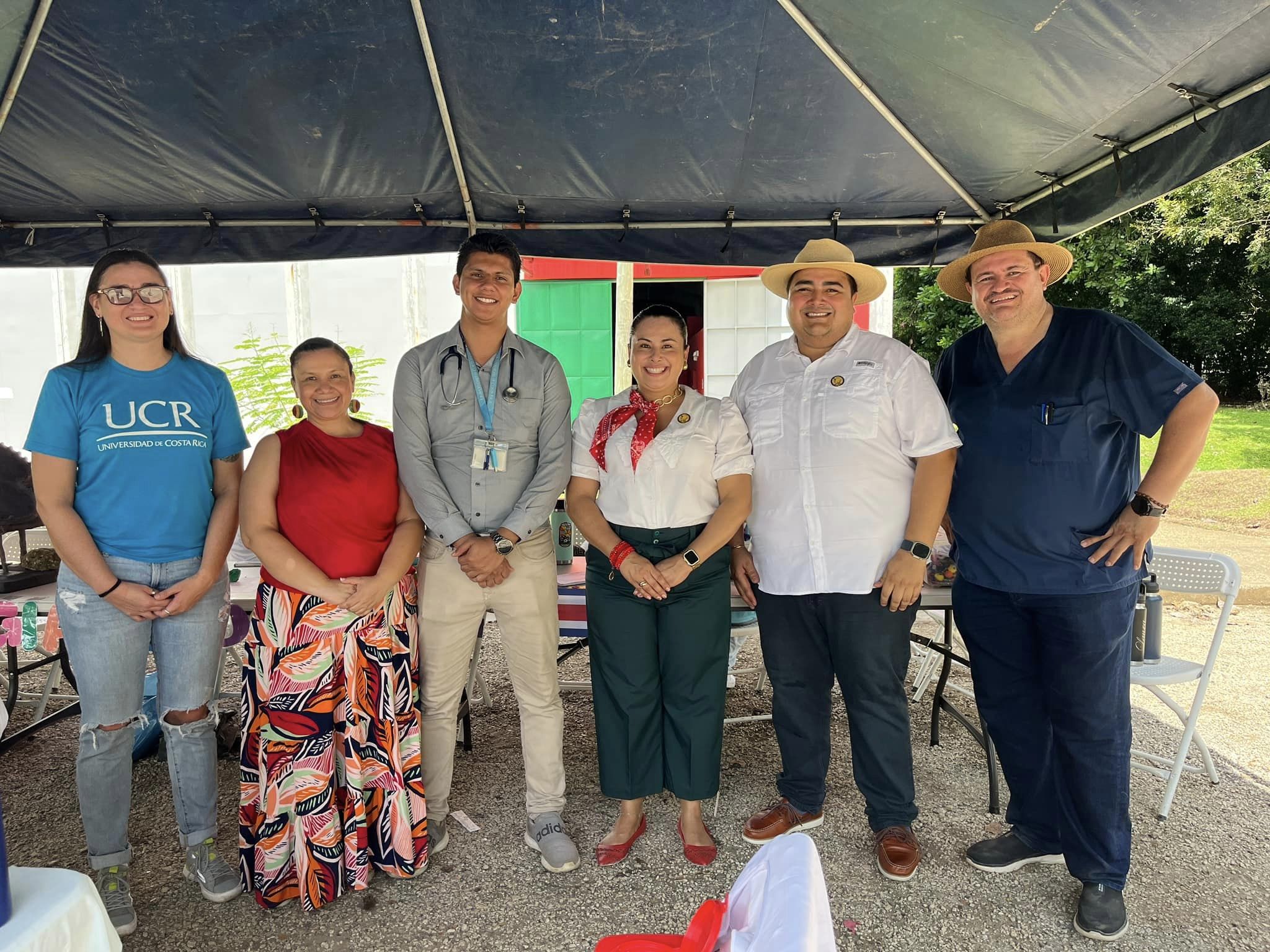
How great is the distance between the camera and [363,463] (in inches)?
104

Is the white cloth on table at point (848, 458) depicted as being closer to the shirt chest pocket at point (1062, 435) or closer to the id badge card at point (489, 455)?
the shirt chest pocket at point (1062, 435)

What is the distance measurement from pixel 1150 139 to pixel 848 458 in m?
1.78

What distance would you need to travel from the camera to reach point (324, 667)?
252 cm

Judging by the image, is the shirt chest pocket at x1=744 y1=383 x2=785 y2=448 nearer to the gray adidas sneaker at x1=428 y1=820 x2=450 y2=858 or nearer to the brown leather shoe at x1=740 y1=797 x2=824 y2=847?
the brown leather shoe at x1=740 y1=797 x2=824 y2=847

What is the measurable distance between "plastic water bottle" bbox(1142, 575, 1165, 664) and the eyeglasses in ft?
12.2

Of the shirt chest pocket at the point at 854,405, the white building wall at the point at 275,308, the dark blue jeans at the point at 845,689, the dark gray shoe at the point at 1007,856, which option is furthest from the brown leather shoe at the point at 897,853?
the white building wall at the point at 275,308

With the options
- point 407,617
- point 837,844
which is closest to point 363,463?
point 407,617

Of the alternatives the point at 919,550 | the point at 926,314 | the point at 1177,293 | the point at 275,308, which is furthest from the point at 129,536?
the point at 1177,293

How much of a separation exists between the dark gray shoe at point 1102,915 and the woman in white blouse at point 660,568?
1.17 m

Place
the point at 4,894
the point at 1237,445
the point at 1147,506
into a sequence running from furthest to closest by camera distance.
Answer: the point at 1237,445, the point at 1147,506, the point at 4,894

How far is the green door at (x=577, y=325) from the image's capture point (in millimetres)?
9328

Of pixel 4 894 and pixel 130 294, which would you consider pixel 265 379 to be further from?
pixel 4 894

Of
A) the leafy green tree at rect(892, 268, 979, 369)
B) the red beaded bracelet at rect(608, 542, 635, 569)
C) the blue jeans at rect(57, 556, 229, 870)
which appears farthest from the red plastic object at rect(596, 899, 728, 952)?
the leafy green tree at rect(892, 268, 979, 369)

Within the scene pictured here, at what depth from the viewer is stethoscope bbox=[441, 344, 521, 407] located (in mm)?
2795
